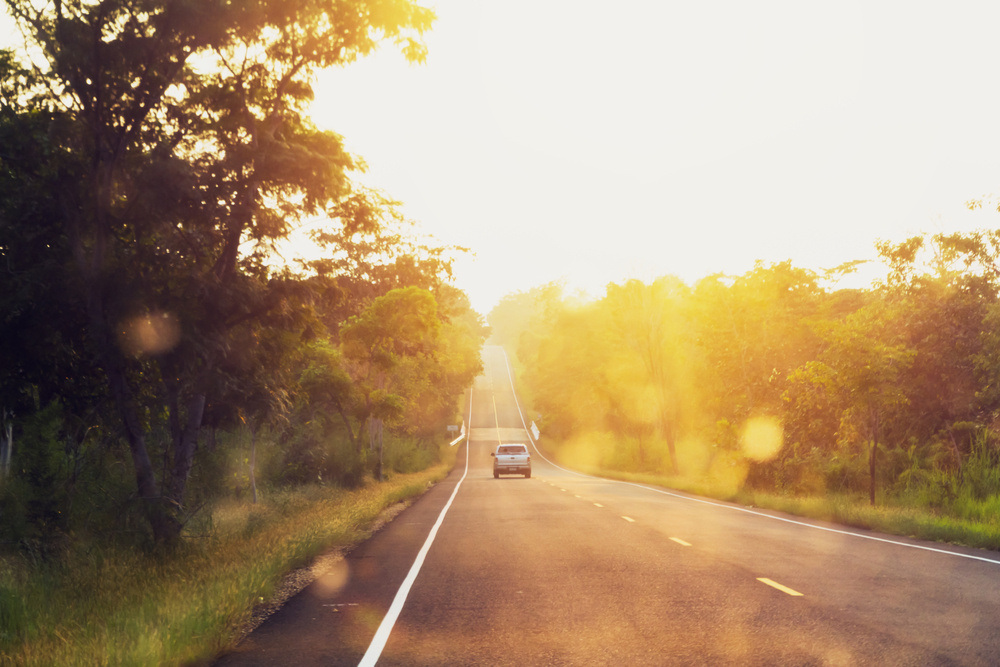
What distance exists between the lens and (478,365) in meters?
82.8

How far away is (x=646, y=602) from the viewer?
29.6 ft

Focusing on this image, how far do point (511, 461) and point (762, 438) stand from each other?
13141mm

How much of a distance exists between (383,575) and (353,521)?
713 centimetres

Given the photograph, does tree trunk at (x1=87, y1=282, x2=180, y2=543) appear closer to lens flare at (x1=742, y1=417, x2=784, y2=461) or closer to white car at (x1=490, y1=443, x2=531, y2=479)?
lens flare at (x1=742, y1=417, x2=784, y2=461)

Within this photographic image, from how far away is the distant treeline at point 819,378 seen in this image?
2278cm

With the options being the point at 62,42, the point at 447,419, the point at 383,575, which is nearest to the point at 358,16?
the point at 62,42

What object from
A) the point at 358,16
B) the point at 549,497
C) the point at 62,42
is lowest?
the point at 549,497

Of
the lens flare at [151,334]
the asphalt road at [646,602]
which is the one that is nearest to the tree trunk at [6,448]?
the lens flare at [151,334]

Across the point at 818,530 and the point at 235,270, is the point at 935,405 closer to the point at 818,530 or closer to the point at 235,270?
the point at 818,530

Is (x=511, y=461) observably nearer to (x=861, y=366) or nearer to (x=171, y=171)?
(x=861, y=366)

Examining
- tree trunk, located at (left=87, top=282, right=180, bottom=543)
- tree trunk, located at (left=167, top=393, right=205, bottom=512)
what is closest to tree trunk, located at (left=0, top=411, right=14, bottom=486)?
tree trunk, located at (left=167, top=393, right=205, bottom=512)

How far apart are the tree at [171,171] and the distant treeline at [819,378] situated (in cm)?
1464

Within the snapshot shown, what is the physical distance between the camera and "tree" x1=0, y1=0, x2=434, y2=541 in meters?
11.6

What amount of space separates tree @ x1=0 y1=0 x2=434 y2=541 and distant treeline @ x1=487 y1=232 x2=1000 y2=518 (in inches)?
576
